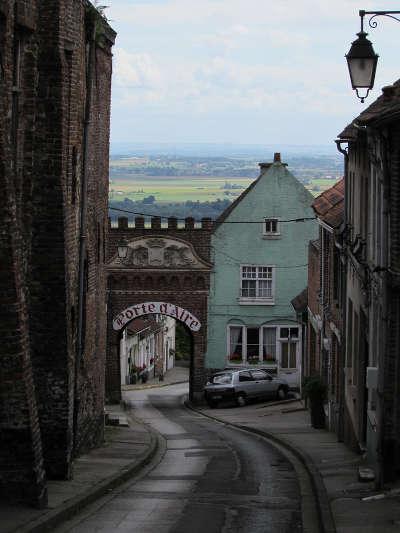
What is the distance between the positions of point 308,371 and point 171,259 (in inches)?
323

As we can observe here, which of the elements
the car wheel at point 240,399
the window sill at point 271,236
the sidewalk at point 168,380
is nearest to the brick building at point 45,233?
the car wheel at point 240,399

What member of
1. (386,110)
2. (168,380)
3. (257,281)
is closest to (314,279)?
(257,281)

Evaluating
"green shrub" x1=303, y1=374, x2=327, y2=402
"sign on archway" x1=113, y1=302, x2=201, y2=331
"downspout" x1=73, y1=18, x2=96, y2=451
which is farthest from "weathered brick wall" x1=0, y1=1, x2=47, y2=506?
"sign on archway" x1=113, y1=302, x2=201, y2=331

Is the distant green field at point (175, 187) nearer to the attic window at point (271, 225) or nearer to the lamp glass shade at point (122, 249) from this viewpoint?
the attic window at point (271, 225)

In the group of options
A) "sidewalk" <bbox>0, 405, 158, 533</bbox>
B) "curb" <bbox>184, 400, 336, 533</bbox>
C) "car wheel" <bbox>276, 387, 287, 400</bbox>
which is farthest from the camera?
"car wheel" <bbox>276, 387, 287, 400</bbox>

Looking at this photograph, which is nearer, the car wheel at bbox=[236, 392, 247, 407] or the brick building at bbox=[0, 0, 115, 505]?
the brick building at bbox=[0, 0, 115, 505]

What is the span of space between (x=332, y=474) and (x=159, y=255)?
27.2 metres

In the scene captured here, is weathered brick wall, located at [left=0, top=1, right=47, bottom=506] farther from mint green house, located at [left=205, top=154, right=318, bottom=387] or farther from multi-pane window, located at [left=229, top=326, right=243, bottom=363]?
multi-pane window, located at [left=229, top=326, right=243, bottom=363]

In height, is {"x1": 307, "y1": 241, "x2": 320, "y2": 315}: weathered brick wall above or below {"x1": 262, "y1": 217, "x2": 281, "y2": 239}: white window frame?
below

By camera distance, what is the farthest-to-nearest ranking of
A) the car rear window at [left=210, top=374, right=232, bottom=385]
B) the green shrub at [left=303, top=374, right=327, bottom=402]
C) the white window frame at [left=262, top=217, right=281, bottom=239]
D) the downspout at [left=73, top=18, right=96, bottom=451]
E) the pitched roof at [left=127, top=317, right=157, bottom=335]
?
the pitched roof at [left=127, top=317, right=157, bottom=335] < the white window frame at [left=262, top=217, right=281, bottom=239] < the car rear window at [left=210, top=374, right=232, bottom=385] < the green shrub at [left=303, top=374, right=327, bottom=402] < the downspout at [left=73, top=18, right=96, bottom=451]

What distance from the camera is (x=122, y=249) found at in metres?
48.1

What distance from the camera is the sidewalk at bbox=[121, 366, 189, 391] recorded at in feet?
199

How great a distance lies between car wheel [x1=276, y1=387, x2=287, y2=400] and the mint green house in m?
2.19

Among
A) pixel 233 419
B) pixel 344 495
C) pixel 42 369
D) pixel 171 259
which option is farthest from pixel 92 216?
pixel 171 259
